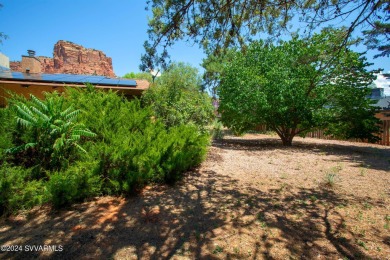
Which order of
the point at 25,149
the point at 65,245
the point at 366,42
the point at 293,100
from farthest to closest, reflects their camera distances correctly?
the point at 293,100
the point at 366,42
the point at 25,149
the point at 65,245

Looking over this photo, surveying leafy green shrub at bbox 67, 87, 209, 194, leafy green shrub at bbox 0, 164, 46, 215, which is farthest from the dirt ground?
leafy green shrub at bbox 67, 87, 209, 194

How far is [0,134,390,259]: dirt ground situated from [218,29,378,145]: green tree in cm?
562

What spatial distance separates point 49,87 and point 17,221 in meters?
6.39

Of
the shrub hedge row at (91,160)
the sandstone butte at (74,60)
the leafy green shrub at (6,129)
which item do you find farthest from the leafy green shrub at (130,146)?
the sandstone butte at (74,60)

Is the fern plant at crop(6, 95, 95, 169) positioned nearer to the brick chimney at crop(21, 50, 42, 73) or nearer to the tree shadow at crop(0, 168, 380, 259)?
the tree shadow at crop(0, 168, 380, 259)

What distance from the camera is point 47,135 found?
4.53m

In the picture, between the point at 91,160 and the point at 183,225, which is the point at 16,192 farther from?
the point at 183,225

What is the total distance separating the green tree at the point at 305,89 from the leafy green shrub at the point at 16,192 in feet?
27.4

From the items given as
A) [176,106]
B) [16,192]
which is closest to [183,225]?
[16,192]

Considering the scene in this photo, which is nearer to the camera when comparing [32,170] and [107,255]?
[107,255]

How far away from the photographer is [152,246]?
271 cm

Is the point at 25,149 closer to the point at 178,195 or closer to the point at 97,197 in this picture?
the point at 97,197

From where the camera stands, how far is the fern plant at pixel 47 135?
4.43 meters

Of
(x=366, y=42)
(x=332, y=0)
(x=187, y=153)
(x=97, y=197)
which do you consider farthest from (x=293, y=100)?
(x=97, y=197)
